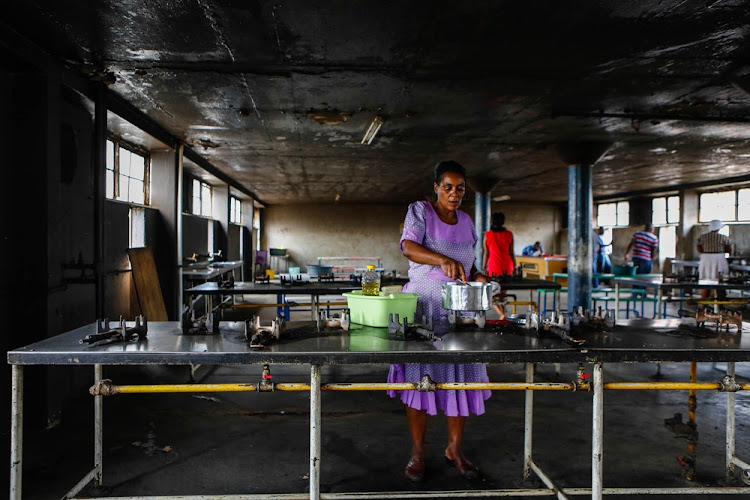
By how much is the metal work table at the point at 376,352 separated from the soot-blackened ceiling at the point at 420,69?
87.2 inches

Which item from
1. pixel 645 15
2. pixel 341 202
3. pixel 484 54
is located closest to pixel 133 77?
pixel 484 54

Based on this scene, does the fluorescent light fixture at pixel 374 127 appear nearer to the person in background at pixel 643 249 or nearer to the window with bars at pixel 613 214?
the person in background at pixel 643 249

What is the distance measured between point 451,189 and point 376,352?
1.09m

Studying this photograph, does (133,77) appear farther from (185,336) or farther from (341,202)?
(341,202)

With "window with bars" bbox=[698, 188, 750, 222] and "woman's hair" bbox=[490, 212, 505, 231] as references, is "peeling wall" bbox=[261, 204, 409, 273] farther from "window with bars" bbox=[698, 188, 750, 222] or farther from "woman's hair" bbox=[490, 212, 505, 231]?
"woman's hair" bbox=[490, 212, 505, 231]

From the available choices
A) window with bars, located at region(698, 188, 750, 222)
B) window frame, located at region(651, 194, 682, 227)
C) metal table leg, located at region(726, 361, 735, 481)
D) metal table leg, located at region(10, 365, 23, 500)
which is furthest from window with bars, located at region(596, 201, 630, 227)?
metal table leg, located at region(10, 365, 23, 500)

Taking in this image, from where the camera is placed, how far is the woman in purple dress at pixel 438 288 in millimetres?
2525

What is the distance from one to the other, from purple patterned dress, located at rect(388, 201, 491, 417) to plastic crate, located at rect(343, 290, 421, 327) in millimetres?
188

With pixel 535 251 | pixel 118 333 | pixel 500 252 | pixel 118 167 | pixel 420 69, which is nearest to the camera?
pixel 118 333

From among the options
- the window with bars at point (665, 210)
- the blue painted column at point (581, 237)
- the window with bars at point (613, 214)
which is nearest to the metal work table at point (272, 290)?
the blue painted column at point (581, 237)

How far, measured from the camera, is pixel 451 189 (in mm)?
2584

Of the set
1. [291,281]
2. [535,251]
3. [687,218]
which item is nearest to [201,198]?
[291,281]

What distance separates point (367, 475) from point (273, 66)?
3.42 m

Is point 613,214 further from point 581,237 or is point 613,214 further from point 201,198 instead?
point 201,198
